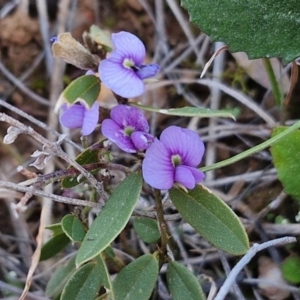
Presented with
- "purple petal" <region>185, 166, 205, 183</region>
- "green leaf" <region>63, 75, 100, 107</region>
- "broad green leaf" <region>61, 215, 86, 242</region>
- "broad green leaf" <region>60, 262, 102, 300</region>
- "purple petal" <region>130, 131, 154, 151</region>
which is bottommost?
"broad green leaf" <region>60, 262, 102, 300</region>

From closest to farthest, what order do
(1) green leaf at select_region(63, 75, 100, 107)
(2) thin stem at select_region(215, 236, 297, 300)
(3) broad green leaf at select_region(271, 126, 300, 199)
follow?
1. (1) green leaf at select_region(63, 75, 100, 107)
2. (2) thin stem at select_region(215, 236, 297, 300)
3. (3) broad green leaf at select_region(271, 126, 300, 199)

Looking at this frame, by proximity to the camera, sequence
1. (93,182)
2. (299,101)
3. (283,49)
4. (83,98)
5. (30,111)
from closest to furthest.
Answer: (83,98), (93,182), (283,49), (299,101), (30,111)

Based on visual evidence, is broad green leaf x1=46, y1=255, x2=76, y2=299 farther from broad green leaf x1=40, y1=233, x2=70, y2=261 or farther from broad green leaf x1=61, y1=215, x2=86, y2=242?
broad green leaf x1=61, y1=215, x2=86, y2=242

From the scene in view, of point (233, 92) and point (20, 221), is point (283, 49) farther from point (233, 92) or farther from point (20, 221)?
point (20, 221)

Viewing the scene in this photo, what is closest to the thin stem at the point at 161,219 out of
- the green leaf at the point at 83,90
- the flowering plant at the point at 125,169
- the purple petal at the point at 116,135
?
the flowering plant at the point at 125,169

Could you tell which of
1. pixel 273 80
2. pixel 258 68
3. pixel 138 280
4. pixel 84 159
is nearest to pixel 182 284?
pixel 138 280

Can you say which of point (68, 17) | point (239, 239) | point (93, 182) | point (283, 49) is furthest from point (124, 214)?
point (68, 17)

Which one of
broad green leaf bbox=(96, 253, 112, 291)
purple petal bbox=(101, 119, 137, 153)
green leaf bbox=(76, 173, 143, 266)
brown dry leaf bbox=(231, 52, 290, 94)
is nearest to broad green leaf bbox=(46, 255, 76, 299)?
broad green leaf bbox=(96, 253, 112, 291)

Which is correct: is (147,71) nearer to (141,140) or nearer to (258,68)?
(141,140)
